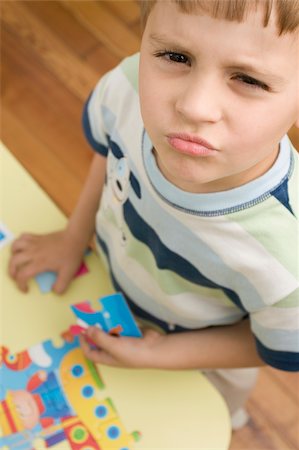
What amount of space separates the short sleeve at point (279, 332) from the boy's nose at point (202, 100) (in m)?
0.21

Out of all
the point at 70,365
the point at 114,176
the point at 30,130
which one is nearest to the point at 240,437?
the point at 70,365

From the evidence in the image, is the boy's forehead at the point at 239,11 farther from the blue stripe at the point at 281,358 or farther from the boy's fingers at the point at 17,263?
the boy's fingers at the point at 17,263

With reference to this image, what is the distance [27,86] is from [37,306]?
105 centimetres

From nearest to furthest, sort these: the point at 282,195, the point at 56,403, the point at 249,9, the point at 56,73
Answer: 1. the point at 249,9
2. the point at 282,195
3. the point at 56,403
4. the point at 56,73

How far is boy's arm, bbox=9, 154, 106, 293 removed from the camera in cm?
75

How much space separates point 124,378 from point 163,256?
0.17 metres

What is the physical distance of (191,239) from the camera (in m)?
0.60

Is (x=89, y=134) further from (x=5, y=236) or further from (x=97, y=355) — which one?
(x=97, y=355)

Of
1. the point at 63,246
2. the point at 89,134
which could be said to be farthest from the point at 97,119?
the point at 63,246

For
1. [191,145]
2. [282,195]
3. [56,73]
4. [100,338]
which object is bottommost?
[56,73]

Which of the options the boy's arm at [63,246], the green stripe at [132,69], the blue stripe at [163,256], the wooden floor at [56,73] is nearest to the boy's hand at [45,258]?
the boy's arm at [63,246]

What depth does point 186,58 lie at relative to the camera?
17.6 inches

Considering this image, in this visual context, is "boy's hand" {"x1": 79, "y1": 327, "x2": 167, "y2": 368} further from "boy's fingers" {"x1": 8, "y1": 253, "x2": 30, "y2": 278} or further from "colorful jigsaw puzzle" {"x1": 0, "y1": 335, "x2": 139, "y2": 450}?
"boy's fingers" {"x1": 8, "y1": 253, "x2": 30, "y2": 278}

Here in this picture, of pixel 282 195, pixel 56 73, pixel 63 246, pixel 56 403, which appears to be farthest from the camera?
pixel 56 73
